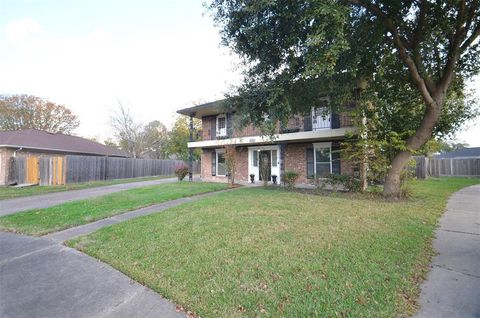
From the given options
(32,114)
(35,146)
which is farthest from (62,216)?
(32,114)

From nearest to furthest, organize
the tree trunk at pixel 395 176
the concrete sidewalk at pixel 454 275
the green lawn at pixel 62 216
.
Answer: the concrete sidewalk at pixel 454 275, the green lawn at pixel 62 216, the tree trunk at pixel 395 176

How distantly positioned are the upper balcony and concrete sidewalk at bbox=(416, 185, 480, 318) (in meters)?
5.92

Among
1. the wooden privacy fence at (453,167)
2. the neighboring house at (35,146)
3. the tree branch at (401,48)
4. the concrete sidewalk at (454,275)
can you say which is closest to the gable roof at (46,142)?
the neighboring house at (35,146)

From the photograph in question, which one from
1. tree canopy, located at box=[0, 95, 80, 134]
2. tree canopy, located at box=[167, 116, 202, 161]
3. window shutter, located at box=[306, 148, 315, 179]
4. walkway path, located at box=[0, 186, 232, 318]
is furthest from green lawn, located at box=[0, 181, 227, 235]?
tree canopy, located at box=[0, 95, 80, 134]

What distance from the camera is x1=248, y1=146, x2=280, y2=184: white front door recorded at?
16578mm

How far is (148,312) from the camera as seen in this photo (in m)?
2.71

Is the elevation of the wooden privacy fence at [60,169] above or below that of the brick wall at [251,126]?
below

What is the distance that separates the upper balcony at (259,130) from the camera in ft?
40.5

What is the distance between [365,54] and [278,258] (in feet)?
26.4

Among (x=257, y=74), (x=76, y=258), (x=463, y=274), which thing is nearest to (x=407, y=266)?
(x=463, y=274)

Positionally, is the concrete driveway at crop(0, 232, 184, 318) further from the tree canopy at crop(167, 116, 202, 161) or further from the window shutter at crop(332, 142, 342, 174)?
the tree canopy at crop(167, 116, 202, 161)

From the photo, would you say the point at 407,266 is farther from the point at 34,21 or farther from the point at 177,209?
the point at 34,21

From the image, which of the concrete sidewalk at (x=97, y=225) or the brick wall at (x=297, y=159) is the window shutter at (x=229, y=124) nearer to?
the brick wall at (x=297, y=159)

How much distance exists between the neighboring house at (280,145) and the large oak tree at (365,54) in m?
1.98
